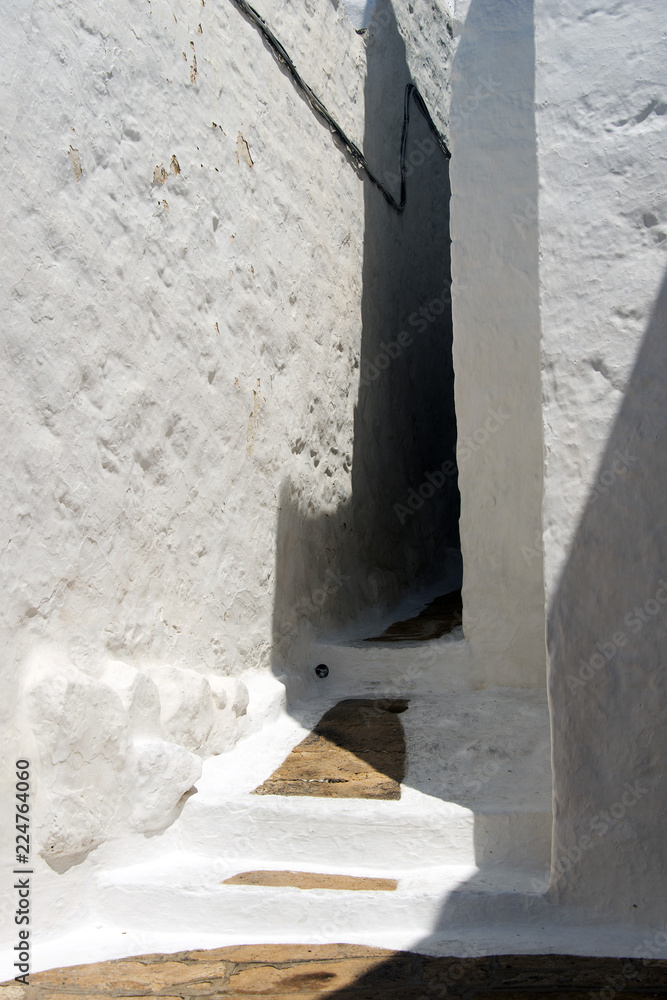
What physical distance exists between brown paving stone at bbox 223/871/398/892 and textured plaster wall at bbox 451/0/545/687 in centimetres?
160

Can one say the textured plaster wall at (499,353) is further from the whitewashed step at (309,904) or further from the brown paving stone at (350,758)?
the whitewashed step at (309,904)

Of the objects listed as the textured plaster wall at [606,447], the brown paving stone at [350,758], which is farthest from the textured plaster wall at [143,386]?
the textured plaster wall at [606,447]

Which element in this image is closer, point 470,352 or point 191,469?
point 191,469

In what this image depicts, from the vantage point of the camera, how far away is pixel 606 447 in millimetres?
2477

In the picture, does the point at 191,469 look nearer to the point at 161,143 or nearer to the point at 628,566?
the point at 161,143

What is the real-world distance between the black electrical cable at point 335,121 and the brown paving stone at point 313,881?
12.7ft

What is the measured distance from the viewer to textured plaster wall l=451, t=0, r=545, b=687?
13.2ft

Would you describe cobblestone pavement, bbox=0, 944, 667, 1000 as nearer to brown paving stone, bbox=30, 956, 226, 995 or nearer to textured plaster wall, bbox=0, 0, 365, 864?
brown paving stone, bbox=30, 956, 226, 995

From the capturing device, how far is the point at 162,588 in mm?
3248

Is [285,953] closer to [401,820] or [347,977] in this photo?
[347,977]

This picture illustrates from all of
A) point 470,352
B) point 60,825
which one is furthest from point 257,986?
point 470,352

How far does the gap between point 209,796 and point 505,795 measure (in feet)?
3.43

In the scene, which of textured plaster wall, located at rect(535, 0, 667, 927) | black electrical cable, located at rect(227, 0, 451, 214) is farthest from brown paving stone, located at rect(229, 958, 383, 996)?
black electrical cable, located at rect(227, 0, 451, 214)

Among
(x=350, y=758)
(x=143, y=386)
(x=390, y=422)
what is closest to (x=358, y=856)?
(x=350, y=758)
